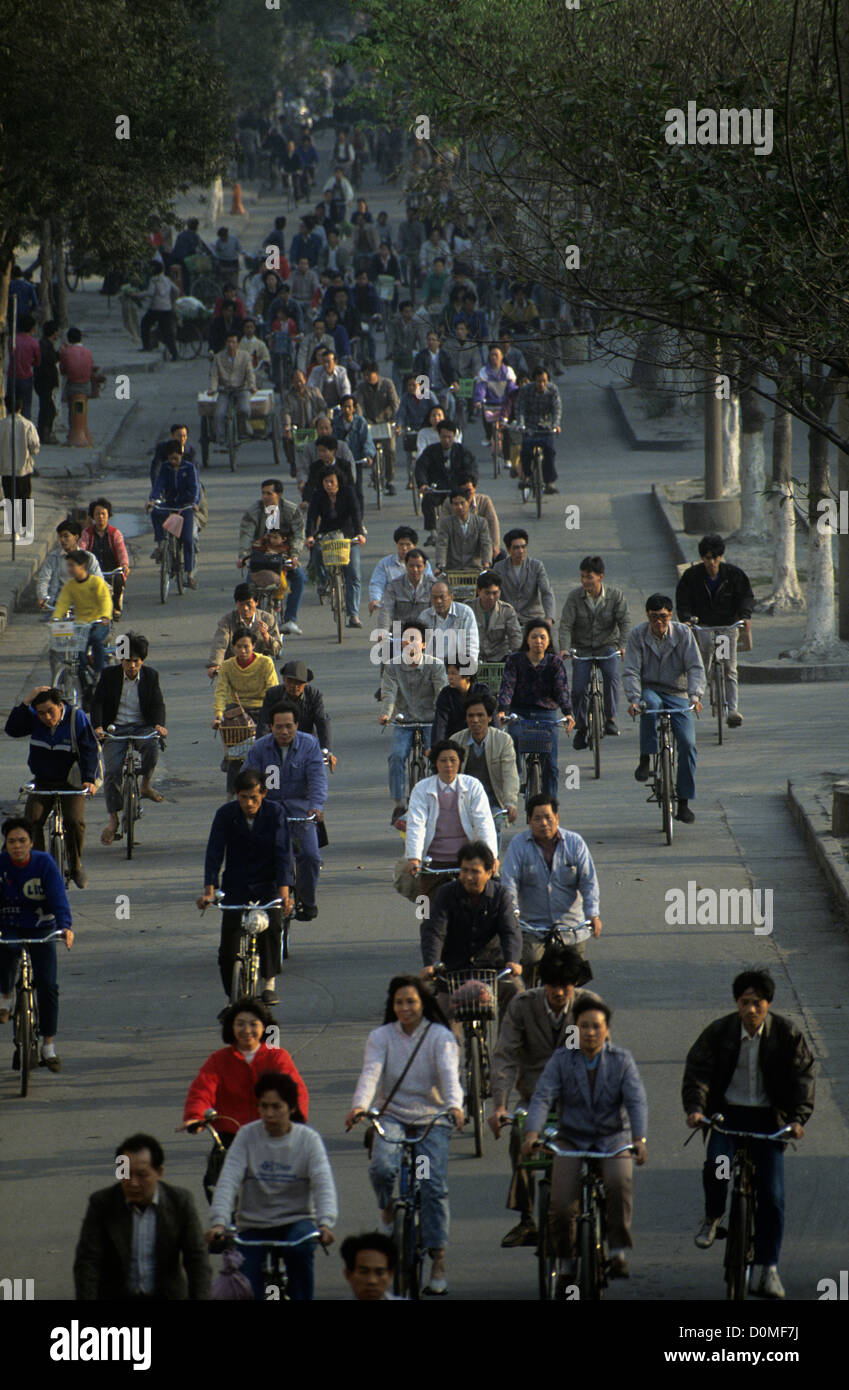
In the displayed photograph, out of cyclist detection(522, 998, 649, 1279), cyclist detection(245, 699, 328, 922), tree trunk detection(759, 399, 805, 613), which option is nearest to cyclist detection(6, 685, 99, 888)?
cyclist detection(245, 699, 328, 922)

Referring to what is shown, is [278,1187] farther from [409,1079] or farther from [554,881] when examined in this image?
[554,881]

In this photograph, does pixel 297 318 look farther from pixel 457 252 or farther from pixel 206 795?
pixel 206 795

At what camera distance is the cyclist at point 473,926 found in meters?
10.5

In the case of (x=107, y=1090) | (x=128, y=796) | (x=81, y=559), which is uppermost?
(x=81, y=559)

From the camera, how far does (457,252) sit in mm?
40219

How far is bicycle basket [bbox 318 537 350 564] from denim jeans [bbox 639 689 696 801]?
243 inches

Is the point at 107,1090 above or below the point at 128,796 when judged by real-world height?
below

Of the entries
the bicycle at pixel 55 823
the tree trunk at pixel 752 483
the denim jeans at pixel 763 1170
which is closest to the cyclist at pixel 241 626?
the bicycle at pixel 55 823

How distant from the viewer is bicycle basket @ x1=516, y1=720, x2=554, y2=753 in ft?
49.9

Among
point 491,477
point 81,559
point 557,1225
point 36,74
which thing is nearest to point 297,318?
point 491,477

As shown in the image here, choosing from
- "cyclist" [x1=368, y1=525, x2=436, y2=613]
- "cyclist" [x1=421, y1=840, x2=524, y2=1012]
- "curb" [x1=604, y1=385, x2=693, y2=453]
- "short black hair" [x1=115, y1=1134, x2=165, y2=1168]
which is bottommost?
"short black hair" [x1=115, y1=1134, x2=165, y2=1168]

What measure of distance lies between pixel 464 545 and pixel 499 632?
2888mm

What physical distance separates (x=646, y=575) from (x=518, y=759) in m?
9.48

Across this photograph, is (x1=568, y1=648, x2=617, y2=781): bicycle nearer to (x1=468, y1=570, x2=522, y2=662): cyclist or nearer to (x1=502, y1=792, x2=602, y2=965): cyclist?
(x1=468, y1=570, x2=522, y2=662): cyclist
